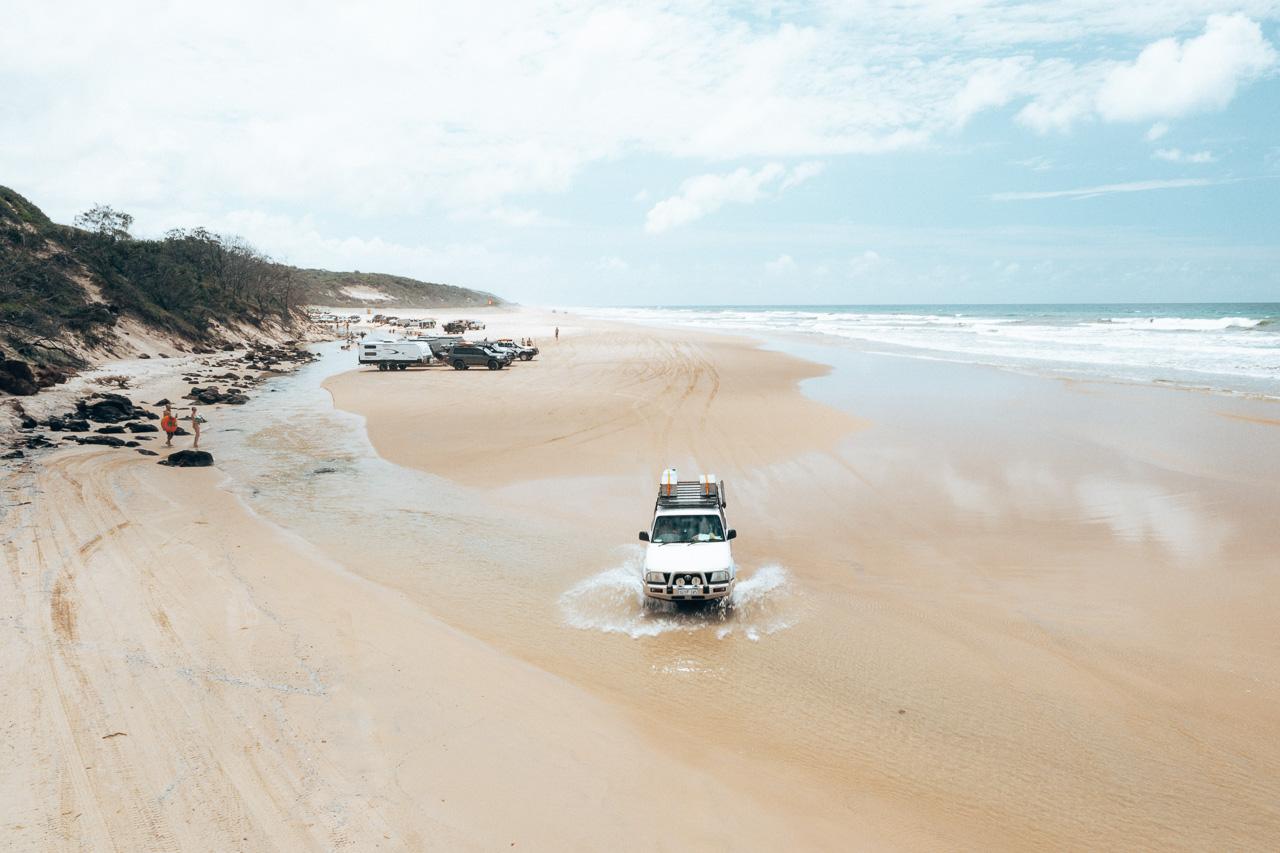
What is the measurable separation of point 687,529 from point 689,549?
484 millimetres

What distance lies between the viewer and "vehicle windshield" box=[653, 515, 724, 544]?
10.7 meters

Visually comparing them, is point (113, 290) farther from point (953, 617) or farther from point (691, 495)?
point (953, 617)

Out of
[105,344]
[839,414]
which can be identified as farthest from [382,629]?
[105,344]

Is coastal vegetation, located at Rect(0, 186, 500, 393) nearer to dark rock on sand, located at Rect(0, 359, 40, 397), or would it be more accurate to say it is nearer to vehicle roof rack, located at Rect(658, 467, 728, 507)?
dark rock on sand, located at Rect(0, 359, 40, 397)

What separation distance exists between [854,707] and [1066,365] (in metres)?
41.9

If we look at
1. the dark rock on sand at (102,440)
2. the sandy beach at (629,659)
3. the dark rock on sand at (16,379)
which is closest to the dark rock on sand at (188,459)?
the sandy beach at (629,659)

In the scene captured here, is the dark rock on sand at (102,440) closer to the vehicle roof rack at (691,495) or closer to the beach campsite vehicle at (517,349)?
the vehicle roof rack at (691,495)

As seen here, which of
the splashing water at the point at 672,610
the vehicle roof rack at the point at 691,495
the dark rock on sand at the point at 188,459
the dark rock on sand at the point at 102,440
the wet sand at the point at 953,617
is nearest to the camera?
the wet sand at the point at 953,617

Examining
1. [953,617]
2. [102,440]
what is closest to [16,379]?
[102,440]

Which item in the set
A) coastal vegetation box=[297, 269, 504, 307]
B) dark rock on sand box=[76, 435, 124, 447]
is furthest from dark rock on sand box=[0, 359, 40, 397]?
coastal vegetation box=[297, 269, 504, 307]

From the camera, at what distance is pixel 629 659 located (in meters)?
8.95

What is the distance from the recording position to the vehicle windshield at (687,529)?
35.2 ft

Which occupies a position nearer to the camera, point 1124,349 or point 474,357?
point 474,357

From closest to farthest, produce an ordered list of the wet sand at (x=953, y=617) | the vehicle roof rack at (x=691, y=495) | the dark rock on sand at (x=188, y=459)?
1. the wet sand at (x=953, y=617)
2. the vehicle roof rack at (x=691, y=495)
3. the dark rock on sand at (x=188, y=459)
